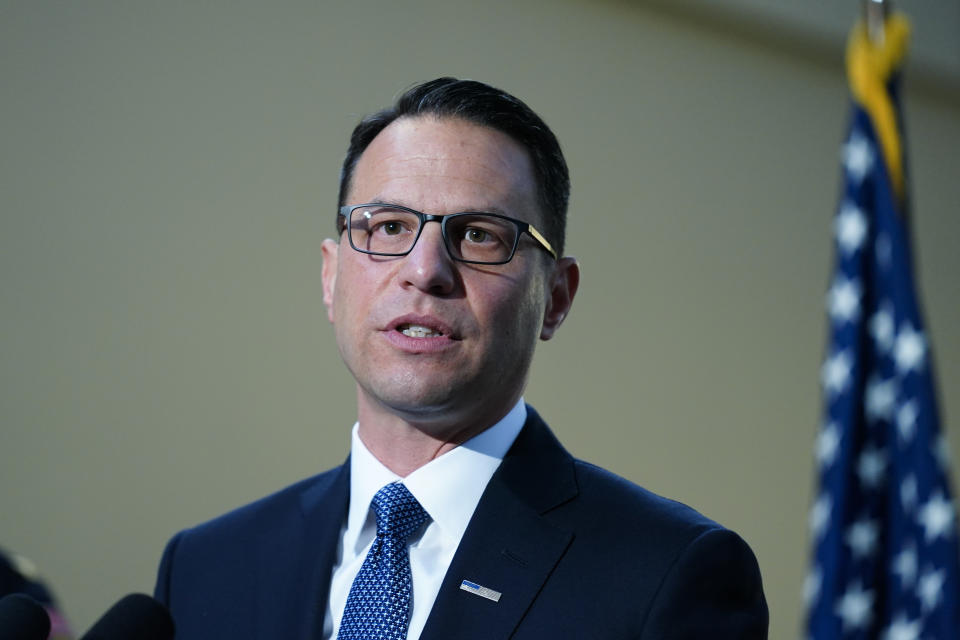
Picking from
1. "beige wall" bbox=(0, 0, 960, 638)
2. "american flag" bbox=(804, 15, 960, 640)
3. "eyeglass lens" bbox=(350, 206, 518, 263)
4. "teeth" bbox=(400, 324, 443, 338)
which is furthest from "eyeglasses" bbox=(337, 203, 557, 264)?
"beige wall" bbox=(0, 0, 960, 638)

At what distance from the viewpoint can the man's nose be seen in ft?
5.77

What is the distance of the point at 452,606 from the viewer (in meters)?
1.70

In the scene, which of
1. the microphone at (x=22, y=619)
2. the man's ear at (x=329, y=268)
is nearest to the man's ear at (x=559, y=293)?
the man's ear at (x=329, y=268)

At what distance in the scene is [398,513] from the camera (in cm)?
183

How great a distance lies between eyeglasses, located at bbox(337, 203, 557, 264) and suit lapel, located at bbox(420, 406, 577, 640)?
0.34 meters

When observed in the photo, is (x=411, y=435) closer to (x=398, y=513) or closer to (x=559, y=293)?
(x=398, y=513)

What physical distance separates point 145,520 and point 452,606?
1853mm

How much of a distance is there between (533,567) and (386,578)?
0.23 metres

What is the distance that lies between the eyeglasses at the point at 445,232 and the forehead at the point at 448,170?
19mm

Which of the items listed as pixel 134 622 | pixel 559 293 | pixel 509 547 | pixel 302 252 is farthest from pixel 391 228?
pixel 302 252

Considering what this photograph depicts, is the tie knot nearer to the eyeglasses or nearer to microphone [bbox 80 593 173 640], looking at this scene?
the eyeglasses

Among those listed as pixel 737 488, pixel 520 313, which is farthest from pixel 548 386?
pixel 520 313

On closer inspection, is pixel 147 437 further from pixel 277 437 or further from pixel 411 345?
pixel 411 345

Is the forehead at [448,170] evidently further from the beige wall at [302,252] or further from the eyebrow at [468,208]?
the beige wall at [302,252]
